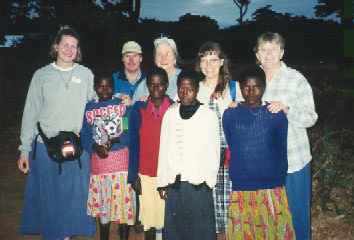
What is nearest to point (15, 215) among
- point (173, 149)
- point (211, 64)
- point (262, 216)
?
point (173, 149)

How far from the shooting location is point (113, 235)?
4.68 m

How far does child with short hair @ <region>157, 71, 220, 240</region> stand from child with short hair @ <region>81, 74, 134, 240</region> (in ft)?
2.04

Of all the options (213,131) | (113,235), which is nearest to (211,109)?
(213,131)

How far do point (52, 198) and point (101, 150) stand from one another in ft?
1.94

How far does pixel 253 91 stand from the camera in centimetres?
317

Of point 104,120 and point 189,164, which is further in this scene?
point 104,120

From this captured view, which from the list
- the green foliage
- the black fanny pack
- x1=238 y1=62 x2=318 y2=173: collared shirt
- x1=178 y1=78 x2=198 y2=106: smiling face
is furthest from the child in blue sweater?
the green foliage

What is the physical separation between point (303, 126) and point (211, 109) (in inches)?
28.1

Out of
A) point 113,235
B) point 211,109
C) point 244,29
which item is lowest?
point 113,235

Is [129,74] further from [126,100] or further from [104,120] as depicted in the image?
[104,120]

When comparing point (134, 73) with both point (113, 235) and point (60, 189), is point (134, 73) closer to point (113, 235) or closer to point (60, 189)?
point (60, 189)

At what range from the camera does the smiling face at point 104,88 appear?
3.82 metres

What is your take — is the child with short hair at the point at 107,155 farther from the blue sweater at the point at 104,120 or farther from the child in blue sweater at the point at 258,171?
the child in blue sweater at the point at 258,171

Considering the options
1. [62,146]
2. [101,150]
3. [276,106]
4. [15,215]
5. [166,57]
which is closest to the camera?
[276,106]
